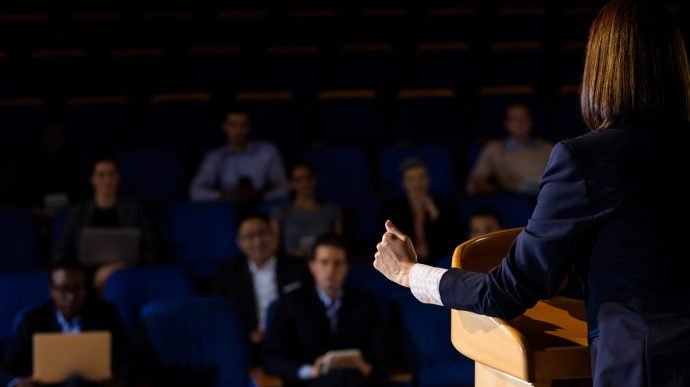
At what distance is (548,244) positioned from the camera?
0.73m

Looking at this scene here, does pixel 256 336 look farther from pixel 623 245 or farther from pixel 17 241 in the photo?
pixel 623 245

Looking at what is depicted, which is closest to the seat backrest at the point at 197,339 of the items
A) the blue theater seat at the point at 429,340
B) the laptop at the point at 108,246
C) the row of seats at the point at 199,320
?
the row of seats at the point at 199,320

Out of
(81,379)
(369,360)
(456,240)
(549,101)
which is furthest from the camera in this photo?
(549,101)

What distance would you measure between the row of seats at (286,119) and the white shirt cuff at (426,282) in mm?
3015

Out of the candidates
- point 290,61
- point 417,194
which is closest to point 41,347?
point 417,194

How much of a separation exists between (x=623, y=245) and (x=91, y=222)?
8.50 ft

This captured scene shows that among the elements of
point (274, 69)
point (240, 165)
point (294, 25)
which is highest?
point (294, 25)

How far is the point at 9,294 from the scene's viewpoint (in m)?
2.68

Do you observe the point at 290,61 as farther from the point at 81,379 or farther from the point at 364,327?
the point at 81,379

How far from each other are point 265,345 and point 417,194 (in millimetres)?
932

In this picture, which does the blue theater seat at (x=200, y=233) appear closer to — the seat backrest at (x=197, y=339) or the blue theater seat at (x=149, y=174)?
the blue theater seat at (x=149, y=174)

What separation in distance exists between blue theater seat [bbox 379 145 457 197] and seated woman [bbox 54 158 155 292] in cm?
90

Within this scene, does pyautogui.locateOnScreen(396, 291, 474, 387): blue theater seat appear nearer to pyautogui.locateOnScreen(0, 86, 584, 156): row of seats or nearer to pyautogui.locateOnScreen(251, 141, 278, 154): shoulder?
pyautogui.locateOnScreen(251, 141, 278, 154): shoulder

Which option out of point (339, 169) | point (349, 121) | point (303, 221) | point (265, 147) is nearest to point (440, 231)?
point (303, 221)
